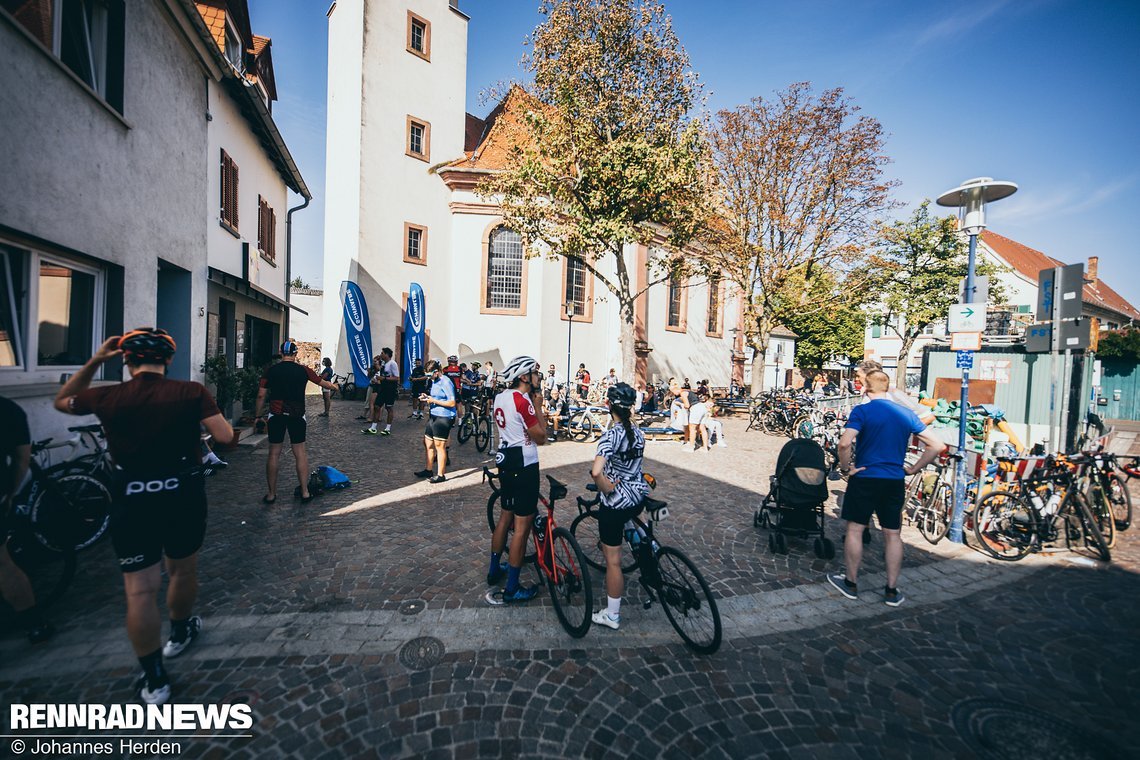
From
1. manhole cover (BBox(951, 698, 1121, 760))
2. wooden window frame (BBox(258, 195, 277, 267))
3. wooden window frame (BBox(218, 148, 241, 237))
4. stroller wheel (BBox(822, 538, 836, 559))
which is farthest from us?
wooden window frame (BBox(258, 195, 277, 267))

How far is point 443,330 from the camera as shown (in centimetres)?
2188

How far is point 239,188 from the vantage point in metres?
11.6

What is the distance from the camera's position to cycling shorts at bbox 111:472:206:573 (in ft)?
9.28

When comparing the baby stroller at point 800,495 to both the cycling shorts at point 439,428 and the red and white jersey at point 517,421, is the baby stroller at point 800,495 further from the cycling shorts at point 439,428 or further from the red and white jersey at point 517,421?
the cycling shorts at point 439,428

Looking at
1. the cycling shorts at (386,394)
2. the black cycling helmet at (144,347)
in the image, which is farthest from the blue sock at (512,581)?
the cycling shorts at (386,394)

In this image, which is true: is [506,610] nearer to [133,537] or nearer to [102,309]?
[133,537]

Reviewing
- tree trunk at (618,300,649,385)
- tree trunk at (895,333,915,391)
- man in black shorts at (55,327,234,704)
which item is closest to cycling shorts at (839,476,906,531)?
man in black shorts at (55,327,234,704)

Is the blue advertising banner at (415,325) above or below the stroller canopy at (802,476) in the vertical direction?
above

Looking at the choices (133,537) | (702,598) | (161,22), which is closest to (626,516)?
(702,598)

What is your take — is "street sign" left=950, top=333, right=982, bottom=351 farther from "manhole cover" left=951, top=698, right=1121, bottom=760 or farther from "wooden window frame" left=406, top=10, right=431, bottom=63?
"wooden window frame" left=406, top=10, right=431, bottom=63

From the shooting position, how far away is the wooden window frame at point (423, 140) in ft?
70.1

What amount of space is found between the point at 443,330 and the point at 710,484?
628 inches

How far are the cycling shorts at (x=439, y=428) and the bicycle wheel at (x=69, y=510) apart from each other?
12.4 ft

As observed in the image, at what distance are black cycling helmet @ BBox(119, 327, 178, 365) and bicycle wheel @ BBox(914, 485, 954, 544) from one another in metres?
7.72
